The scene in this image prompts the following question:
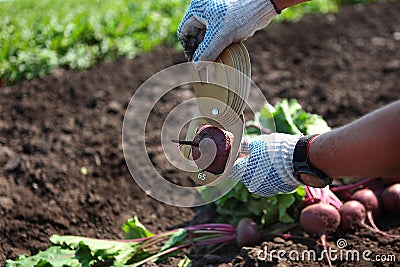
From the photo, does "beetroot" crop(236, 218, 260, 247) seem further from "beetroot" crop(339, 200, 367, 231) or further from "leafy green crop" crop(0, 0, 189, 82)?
A: "leafy green crop" crop(0, 0, 189, 82)

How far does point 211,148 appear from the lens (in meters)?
2.27

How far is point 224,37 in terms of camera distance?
2.28 metres

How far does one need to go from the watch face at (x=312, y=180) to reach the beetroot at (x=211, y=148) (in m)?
0.35

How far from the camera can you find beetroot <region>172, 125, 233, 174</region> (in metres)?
2.28

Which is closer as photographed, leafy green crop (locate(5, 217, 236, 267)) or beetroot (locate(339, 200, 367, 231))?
leafy green crop (locate(5, 217, 236, 267))

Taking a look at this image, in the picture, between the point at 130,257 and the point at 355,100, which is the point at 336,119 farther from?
the point at 130,257

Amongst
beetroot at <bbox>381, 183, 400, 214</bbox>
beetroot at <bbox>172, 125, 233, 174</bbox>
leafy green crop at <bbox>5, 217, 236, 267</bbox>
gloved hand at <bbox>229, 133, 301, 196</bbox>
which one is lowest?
beetroot at <bbox>381, 183, 400, 214</bbox>

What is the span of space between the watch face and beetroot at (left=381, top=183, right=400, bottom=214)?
1211mm

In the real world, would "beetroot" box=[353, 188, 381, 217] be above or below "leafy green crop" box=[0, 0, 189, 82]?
below

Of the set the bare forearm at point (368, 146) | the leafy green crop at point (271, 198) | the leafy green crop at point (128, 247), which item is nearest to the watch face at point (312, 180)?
the bare forearm at point (368, 146)

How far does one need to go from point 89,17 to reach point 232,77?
4.52 m

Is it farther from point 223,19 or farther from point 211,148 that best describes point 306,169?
point 223,19

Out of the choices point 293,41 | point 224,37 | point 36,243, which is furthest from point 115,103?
point 224,37

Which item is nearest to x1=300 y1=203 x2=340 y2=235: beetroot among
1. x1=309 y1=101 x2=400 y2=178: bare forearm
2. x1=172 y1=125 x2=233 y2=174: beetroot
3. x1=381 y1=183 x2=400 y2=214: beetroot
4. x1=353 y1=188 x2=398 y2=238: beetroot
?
x1=353 y1=188 x2=398 y2=238: beetroot
